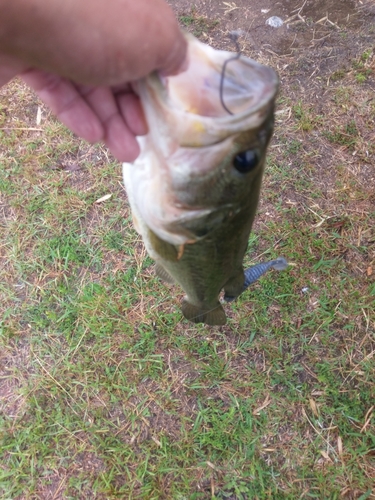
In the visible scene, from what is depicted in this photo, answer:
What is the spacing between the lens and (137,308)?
3.17 meters

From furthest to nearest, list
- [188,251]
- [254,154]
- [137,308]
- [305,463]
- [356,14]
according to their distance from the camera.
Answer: [356,14], [137,308], [305,463], [188,251], [254,154]

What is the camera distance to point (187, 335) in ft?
10.2

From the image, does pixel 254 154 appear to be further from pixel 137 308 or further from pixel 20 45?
pixel 137 308

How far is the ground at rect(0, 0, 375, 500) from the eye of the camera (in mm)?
2803

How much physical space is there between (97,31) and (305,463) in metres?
2.80

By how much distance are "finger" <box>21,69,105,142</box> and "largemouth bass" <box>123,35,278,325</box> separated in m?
0.21

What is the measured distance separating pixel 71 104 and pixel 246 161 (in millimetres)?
745

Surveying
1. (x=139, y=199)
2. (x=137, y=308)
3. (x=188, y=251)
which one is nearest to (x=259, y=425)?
(x=137, y=308)

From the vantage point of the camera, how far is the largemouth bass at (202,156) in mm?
1198

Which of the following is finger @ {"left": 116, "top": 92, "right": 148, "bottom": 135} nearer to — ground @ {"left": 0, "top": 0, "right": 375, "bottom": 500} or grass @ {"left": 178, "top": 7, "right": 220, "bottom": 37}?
ground @ {"left": 0, "top": 0, "right": 375, "bottom": 500}

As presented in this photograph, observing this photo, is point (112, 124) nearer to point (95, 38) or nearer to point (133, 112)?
point (133, 112)

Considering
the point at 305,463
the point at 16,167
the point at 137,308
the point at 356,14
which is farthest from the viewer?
the point at 356,14

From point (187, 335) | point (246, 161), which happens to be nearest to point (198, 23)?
point (187, 335)

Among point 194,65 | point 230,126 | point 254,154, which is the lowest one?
point 254,154
